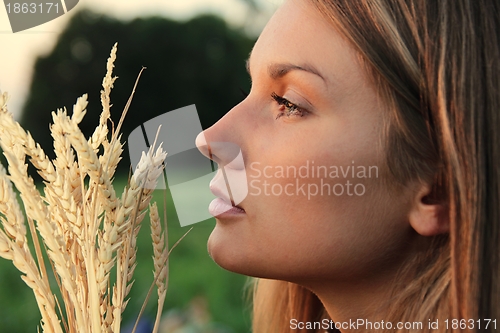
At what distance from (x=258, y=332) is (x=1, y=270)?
195cm

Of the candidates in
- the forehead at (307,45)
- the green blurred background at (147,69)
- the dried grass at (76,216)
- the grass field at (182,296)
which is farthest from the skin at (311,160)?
the green blurred background at (147,69)

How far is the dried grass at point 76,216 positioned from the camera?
70 centimetres

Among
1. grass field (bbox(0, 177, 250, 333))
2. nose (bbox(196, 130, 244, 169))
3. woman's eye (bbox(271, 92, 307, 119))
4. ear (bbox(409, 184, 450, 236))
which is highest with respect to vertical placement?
woman's eye (bbox(271, 92, 307, 119))

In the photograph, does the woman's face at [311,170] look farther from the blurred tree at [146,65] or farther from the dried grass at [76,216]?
the blurred tree at [146,65]

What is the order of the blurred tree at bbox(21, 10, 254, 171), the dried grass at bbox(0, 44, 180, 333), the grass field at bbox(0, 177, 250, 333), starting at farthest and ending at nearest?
the blurred tree at bbox(21, 10, 254, 171), the grass field at bbox(0, 177, 250, 333), the dried grass at bbox(0, 44, 180, 333)

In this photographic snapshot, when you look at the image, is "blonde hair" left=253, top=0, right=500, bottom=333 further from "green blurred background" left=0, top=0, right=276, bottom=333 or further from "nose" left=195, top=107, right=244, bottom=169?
"green blurred background" left=0, top=0, right=276, bottom=333

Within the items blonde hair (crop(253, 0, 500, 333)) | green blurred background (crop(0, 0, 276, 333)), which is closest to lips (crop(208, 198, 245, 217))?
blonde hair (crop(253, 0, 500, 333))

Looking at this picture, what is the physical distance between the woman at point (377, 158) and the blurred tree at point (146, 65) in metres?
4.55

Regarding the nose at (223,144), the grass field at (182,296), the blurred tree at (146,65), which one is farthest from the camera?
the blurred tree at (146,65)

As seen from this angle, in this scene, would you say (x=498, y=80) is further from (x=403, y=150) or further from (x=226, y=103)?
(x=226, y=103)

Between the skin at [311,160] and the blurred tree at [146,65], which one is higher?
the blurred tree at [146,65]

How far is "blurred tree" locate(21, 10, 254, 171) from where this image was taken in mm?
5938

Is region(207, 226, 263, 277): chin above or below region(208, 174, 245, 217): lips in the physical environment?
below

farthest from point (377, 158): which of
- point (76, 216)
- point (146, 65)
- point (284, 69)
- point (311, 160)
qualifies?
point (146, 65)
